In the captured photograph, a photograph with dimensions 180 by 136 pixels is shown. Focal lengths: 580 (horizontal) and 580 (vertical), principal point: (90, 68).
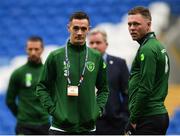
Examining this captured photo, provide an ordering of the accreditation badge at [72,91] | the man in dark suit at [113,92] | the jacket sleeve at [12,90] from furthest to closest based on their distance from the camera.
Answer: the jacket sleeve at [12,90]
the man in dark suit at [113,92]
the accreditation badge at [72,91]

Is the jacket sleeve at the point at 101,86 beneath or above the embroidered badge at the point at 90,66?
beneath

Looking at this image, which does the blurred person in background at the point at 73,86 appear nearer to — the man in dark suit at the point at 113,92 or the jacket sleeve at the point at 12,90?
the man in dark suit at the point at 113,92

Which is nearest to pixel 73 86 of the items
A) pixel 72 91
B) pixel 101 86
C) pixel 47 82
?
pixel 72 91

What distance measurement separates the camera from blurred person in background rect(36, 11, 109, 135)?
5.13 meters

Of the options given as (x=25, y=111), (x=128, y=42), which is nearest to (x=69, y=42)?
(x=25, y=111)

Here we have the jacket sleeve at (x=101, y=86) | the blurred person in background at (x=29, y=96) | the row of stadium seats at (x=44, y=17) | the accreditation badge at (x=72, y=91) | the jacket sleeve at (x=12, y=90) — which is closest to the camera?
the accreditation badge at (x=72, y=91)

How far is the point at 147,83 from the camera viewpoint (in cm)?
487

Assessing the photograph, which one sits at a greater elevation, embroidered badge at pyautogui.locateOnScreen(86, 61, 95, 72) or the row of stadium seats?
the row of stadium seats

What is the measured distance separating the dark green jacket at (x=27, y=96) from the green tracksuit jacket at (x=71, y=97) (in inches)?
94.0

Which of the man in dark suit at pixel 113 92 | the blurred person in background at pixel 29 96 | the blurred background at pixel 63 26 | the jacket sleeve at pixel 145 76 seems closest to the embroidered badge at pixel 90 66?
the jacket sleeve at pixel 145 76

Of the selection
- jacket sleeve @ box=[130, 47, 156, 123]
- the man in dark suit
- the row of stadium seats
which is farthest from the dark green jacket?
the row of stadium seats

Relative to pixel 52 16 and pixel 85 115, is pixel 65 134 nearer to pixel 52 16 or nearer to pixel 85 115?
pixel 85 115

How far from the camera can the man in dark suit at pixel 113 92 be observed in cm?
680

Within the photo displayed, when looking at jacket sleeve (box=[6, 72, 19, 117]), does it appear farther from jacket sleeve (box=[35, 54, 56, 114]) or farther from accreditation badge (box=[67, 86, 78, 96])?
accreditation badge (box=[67, 86, 78, 96])
